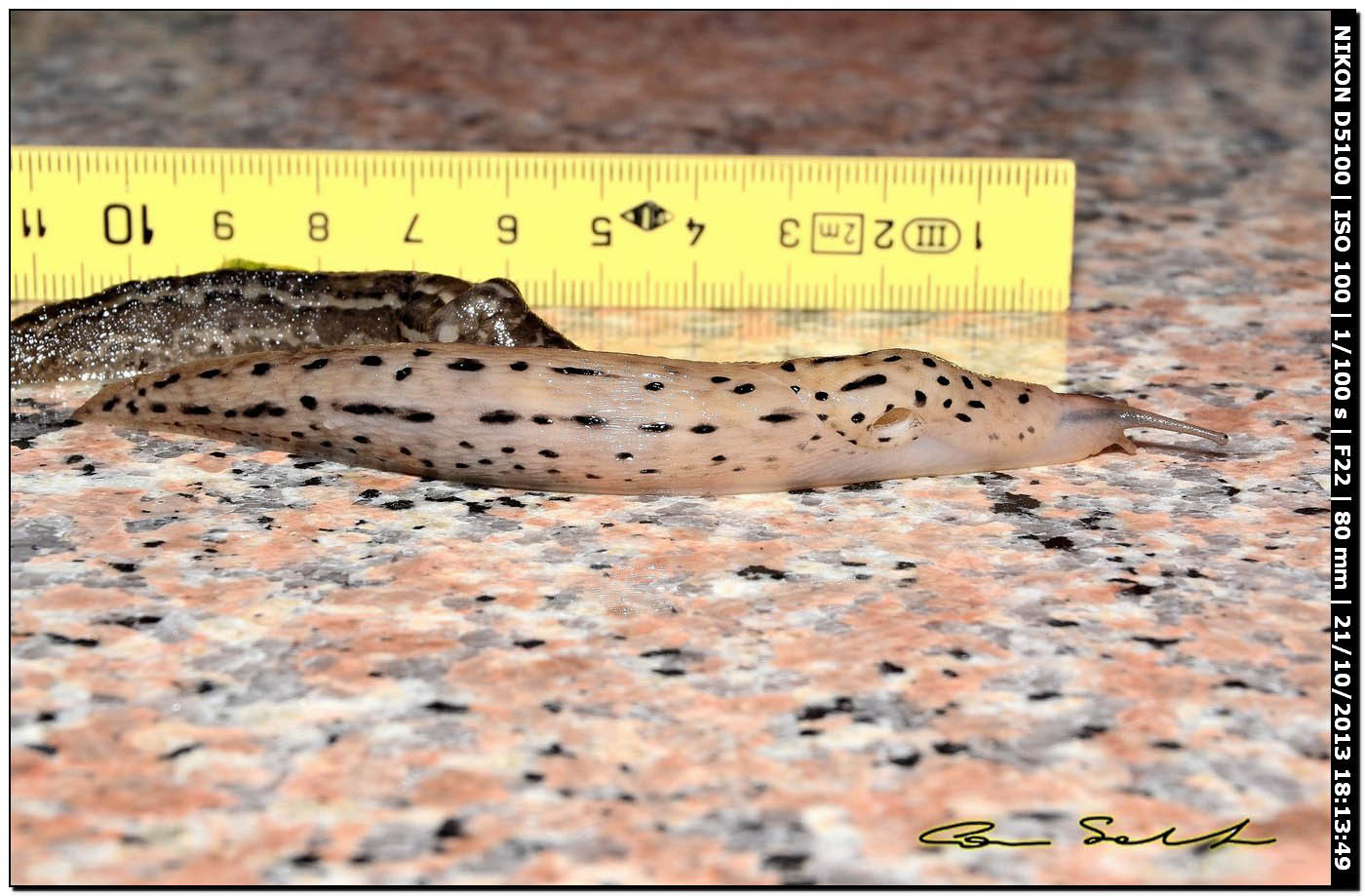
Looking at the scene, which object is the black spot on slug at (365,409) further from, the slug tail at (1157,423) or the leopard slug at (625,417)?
the slug tail at (1157,423)

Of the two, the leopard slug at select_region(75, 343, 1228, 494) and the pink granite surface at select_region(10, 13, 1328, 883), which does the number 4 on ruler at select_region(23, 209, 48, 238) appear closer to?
the pink granite surface at select_region(10, 13, 1328, 883)

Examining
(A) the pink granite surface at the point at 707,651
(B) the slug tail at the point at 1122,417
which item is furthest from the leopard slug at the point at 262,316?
(B) the slug tail at the point at 1122,417

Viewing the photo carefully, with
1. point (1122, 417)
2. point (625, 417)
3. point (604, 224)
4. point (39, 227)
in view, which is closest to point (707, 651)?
point (625, 417)

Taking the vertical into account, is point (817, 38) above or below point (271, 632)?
above

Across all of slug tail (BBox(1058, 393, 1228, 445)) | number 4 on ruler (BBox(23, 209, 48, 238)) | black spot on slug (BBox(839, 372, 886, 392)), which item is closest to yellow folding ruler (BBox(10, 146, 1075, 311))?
number 4 on ruler (BBox(23, 209, 48, 238))

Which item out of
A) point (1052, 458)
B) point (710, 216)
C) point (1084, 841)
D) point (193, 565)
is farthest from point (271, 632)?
point (710, 216)

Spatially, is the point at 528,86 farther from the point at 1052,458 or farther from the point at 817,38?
the point at 1052,458
